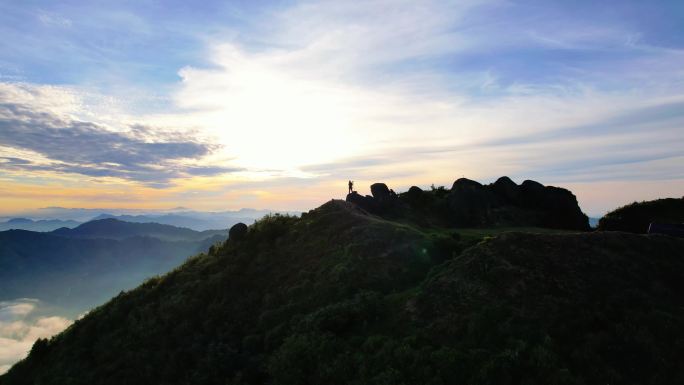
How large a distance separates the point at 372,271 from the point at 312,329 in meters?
7.19

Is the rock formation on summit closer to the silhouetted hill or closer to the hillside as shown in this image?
the silhouetted hill

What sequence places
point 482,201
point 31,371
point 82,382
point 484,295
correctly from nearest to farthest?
point 484,295 < point 82,382 < point 31,371 < point 482,201

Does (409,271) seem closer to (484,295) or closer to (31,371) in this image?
(484,295)

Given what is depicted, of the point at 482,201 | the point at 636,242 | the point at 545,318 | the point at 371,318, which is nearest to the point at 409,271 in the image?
the point at 371,318

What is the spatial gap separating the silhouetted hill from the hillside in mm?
20141

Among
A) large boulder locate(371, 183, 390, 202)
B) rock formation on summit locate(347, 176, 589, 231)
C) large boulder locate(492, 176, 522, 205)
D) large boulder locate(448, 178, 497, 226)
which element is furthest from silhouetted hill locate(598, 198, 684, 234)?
large boulder locate(371, 183, 390, 202)

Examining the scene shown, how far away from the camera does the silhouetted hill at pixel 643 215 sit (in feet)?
138

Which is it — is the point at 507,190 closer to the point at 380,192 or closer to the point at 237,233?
the point at 380,192

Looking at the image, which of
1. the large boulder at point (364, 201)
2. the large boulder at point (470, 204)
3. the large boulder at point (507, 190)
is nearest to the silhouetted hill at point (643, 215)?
the large boulder at point (507, 190)

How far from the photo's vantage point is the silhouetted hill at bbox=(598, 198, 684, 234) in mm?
42097

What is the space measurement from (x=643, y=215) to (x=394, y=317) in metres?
35.2

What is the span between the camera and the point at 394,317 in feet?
70.2

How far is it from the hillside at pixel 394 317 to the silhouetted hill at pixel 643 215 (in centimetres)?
2014

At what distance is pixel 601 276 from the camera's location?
69.8 ft
